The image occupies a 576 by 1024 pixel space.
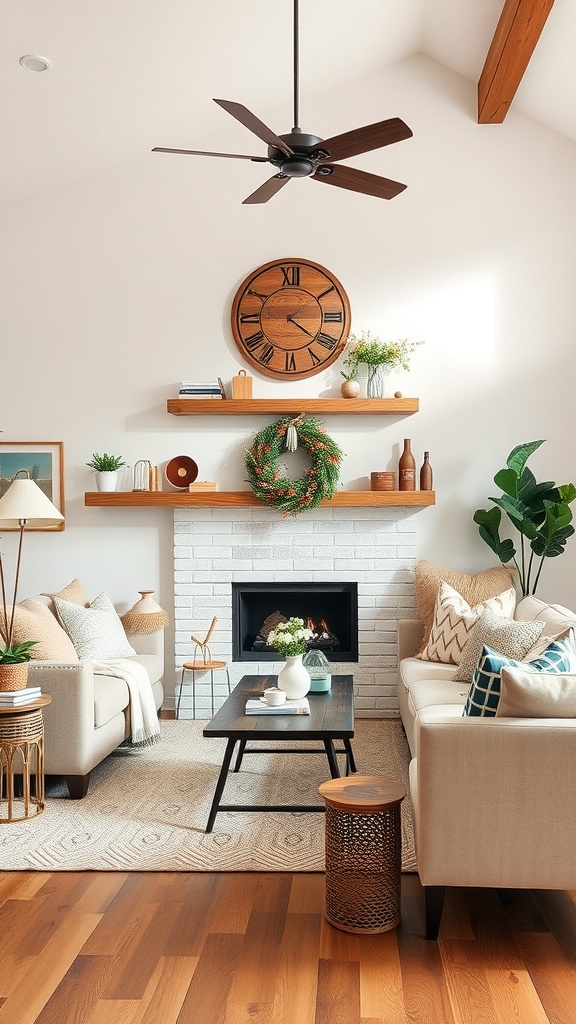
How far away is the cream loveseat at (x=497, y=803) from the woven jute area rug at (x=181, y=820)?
2.35 ft

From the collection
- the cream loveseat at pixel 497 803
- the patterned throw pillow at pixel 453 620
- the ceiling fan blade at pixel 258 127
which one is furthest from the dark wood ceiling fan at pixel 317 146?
the patterned throw pillow at pixel 453 620

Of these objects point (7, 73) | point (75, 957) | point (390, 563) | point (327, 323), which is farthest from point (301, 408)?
point (75, 957)

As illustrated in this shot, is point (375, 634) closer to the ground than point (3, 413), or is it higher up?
closer to the ground

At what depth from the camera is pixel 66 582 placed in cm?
589

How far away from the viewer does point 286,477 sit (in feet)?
18.6

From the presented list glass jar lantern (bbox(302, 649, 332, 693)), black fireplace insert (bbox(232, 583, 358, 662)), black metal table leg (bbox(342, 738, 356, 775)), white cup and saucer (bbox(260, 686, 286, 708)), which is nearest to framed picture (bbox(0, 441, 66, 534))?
black fireplace insert (bbox(232, 583, 358, 662))

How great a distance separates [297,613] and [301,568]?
395 mm

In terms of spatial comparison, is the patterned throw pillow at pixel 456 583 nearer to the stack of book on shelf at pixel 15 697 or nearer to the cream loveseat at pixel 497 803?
the stack of book on shelf at pixel 15 697

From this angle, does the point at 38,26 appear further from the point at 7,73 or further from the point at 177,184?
the point at 177,184

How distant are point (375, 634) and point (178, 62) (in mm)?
3577

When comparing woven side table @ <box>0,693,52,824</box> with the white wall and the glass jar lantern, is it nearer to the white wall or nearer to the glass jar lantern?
the glass jar lantern

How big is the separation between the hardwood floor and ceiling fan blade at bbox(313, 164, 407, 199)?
264 centimetres

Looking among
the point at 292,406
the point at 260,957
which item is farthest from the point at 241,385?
the point at 260,957

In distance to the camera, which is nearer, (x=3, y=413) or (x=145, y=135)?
(x=145, y=135)
